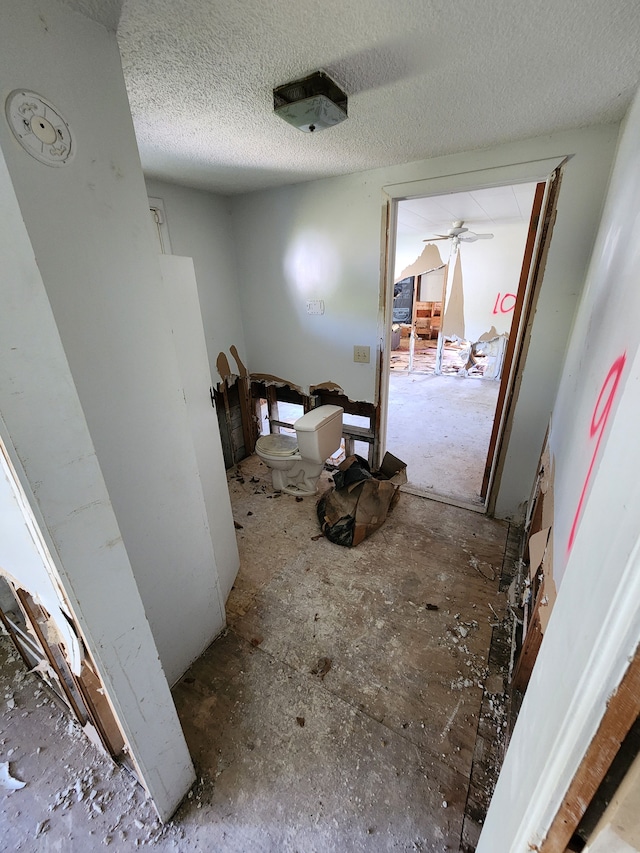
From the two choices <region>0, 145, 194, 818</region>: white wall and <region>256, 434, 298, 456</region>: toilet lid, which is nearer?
<region>0, 145, 194, 818</region>: white wall

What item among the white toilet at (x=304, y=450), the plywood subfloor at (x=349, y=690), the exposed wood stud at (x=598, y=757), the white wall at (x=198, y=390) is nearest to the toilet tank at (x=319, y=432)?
the white toilet at (x=304, y=450)

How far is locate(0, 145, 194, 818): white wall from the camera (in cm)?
55

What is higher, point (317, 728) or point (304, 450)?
point (304, 450)

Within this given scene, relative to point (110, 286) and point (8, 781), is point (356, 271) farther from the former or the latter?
point (8, 781)

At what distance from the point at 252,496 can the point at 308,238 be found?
1.97 m

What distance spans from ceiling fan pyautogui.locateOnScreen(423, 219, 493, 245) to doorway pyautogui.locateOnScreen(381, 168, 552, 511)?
1cm

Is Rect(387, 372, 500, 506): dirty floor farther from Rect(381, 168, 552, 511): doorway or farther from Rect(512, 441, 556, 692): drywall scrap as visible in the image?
Rect(512, 441, 556, 692): drywall scrap

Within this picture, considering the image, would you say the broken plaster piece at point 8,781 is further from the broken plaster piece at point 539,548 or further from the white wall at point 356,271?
the white wall at point 356,271

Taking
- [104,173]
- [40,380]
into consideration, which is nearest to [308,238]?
[104,173]

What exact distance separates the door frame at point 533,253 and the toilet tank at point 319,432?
0.37m

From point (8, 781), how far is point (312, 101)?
2.51 meters

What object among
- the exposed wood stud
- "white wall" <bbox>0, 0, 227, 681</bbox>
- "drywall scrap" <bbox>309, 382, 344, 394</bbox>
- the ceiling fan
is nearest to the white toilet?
"drywall scrap" <bbox>309, 382, 344, 394</bbox>

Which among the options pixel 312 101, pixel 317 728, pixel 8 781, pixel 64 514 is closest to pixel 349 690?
pixel 317 728

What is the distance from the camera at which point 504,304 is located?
199 inches
